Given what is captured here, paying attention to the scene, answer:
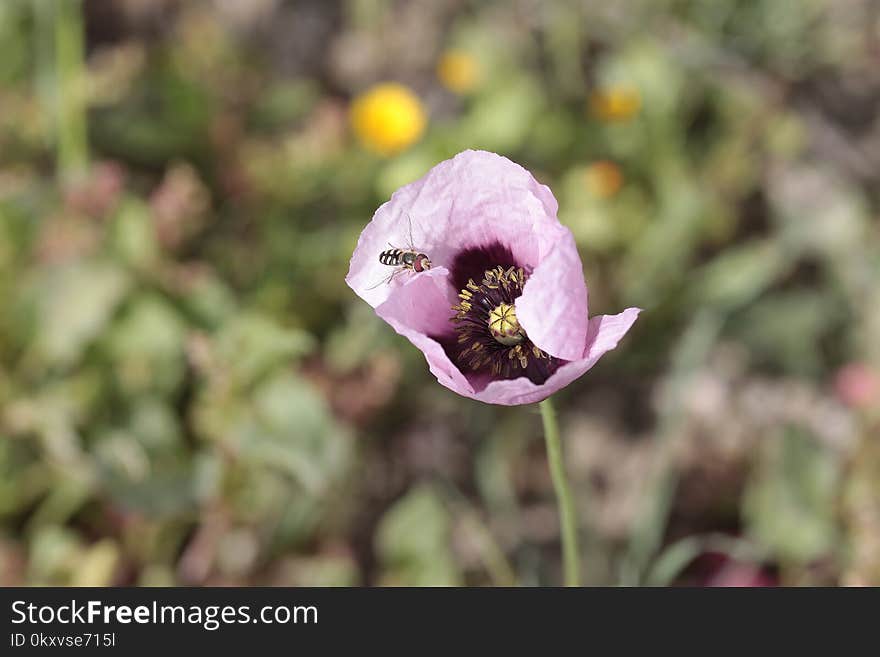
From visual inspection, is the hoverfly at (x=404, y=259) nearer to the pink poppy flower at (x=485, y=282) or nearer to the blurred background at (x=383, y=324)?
the pink poppy flower at (x=485, y=282)

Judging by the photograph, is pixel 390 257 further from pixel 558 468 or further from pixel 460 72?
pixel 460 72

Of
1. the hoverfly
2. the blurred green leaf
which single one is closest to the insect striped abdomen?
the hoverfly

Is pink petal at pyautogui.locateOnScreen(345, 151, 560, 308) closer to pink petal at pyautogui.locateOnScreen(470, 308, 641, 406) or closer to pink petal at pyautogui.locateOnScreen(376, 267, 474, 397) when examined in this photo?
pink petal at pyautogui.locateOnScreen(376, 267, 474, 397)

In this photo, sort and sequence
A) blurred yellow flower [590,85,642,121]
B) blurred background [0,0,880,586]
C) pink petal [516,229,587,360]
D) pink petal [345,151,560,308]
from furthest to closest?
blurred yellow flower [590,85,642,121], blurred background [0,0,880,586], pink petal [345,151,560,308], pink petal [516,229,587,360]

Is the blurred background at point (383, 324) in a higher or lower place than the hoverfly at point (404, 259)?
higher

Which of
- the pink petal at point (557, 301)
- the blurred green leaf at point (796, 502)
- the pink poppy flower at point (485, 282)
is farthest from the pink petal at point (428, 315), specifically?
the blurred green leaf at point (796, 502)

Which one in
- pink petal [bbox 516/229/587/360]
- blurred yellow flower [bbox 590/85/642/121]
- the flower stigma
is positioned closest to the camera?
pink petal [bbox 516/229/587/360]

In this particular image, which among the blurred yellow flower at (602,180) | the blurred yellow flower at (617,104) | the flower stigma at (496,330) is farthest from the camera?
the blurred yellow flower at (617,104)
